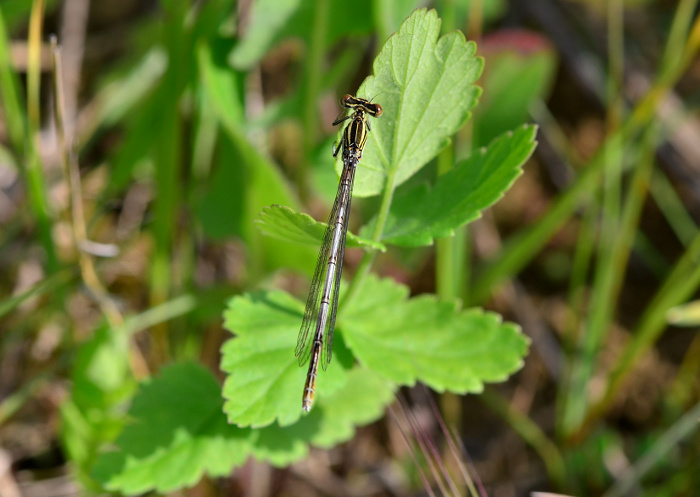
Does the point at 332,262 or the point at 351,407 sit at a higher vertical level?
the point at 332,262

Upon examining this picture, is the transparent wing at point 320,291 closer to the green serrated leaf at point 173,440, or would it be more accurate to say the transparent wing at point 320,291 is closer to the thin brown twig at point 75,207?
the green serrated leaf at point 173,440

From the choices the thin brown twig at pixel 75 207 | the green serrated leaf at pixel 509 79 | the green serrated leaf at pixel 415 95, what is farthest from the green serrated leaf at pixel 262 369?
the green serrated leaf at pixel 509 79

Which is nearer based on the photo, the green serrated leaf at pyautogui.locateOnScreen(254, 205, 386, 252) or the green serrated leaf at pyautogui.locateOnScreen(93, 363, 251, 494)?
the green serrated leaf at pyautogui.locateOnScreen(254, 205, 386, 252)

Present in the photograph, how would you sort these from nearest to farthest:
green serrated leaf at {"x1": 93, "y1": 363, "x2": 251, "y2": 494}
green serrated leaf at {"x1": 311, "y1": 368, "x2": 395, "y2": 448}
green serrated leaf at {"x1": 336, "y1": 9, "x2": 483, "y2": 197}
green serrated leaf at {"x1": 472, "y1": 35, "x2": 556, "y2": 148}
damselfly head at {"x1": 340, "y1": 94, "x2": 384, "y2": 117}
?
green serrated leaf at {"x1": 336, "y1": 9, "x2": 483, "y2": 197}, damselfly head at {"x1": 340, "y1": 94, "x2": 384, "y2": 117}, green serrated leaf at {"x1": 93, "y1": 363, "x2": 251, "y2": 494}, green serrated leaf at {"x1": 311, "y1": 368, "x2": 395, "y2": 448}, green serrated leaf at {"x1": 472, "y1": 35, "x2": 556, "y2": 148}

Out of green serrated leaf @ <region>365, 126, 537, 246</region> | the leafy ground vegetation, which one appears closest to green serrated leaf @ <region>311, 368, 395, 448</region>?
the leafy ground vegetation

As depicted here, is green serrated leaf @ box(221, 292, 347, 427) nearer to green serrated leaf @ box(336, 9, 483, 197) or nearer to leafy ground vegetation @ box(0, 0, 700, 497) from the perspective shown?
leafy ground vegetation @ box(0, 0, 700, 497)

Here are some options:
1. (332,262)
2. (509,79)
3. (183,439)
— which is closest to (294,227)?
(332,262)

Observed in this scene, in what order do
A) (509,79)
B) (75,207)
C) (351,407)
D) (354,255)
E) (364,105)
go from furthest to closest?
(354,255), (509,79), (75,207), (351,407), (364,105)

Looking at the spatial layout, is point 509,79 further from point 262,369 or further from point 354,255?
point 262,369

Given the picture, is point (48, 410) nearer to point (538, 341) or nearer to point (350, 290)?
point (350, 290)
